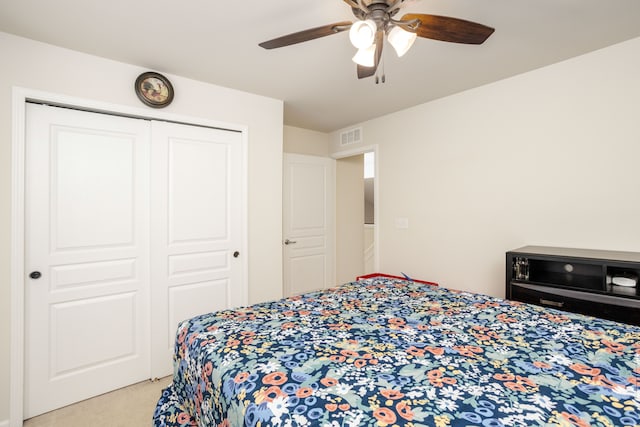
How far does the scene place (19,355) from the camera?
200 centimetres

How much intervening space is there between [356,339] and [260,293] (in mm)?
1942

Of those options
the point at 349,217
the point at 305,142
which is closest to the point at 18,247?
the point at 305,142

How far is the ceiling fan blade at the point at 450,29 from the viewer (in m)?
1.40

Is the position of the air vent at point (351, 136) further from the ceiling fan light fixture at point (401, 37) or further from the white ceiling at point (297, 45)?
the ceiling fan light fixture at point (401, 37)

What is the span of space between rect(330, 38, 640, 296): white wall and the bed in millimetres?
1089

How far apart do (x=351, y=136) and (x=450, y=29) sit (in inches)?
104

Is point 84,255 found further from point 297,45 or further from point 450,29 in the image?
point 450,29

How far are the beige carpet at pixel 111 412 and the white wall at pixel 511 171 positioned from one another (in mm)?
2571

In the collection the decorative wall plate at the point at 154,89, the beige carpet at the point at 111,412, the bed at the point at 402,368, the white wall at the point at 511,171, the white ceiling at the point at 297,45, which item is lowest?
the beige carpet at the point at 111,412

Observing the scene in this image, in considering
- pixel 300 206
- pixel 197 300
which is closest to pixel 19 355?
pixel 197 300

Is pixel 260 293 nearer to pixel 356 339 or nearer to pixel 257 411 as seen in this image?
pixel 356 339

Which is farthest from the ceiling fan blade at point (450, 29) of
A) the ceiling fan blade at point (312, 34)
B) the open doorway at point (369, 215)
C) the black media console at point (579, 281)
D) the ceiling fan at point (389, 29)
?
the open doorway at point (369, 215)

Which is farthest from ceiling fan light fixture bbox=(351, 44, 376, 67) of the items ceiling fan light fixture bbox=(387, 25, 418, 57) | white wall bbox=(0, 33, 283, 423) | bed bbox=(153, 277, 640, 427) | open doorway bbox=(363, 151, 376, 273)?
open doorway bbox=(363, 151, 376, 273)

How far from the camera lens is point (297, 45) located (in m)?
2.08
